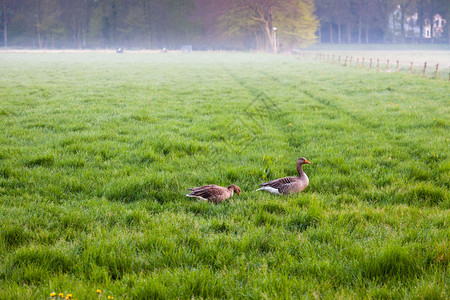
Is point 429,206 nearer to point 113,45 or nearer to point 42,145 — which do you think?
point 42,145

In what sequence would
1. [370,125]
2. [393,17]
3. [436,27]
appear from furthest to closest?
[393,17]
[436,27]
[370,125]

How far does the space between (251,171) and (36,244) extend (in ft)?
13.1

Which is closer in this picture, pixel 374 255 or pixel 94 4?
pixel 374 255

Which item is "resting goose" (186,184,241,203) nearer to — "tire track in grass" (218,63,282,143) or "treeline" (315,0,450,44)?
"tire track in grass" (218,63,282,143)

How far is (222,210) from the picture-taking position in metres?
5.34

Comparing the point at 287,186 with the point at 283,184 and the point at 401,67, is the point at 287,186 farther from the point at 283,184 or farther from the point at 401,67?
the point at 401,67

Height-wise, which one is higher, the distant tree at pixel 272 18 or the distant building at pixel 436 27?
the distant building at pixel 436 27

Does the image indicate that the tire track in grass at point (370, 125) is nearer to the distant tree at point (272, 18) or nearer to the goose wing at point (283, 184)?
the goose wing at point (283, 184)

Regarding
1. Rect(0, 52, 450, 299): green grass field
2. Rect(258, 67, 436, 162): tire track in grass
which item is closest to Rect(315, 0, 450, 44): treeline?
Rect(258, 67, 436, 162): tire track in grass

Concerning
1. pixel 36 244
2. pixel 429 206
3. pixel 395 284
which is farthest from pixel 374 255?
pixel 36 244

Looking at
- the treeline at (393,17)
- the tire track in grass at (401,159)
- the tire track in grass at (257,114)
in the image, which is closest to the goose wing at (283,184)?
the tire track in grass at (401,159)

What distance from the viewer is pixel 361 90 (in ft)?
62.9

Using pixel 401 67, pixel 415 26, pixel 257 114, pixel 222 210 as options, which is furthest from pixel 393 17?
pixel 222 210

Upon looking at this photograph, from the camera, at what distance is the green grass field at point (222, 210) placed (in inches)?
139
